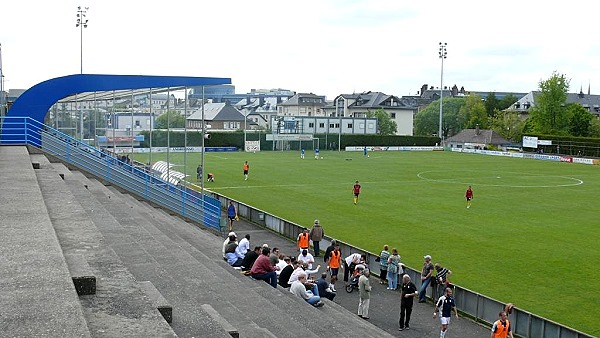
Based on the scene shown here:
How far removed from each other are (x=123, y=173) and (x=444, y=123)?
12179 centimetres

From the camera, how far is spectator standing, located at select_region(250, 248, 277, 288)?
14.2 m

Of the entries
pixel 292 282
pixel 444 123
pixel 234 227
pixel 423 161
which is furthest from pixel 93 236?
pixel 444 123

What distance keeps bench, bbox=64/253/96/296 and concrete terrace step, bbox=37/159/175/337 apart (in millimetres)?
85

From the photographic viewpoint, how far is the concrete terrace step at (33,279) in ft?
18.6

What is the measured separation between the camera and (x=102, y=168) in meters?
25.7

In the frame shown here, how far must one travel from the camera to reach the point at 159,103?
26906 millimetres

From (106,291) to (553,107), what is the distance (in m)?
101

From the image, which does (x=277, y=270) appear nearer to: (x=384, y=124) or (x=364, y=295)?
(x=364, y=295)

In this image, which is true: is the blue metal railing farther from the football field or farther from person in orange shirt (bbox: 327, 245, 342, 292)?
person in orange shirt (bbox: 327, 245, 342, 292)

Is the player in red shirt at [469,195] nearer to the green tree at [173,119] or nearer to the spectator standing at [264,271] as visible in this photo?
A: the green tree at [173,119]

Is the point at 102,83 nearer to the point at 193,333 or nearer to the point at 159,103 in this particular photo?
the point at 159,103

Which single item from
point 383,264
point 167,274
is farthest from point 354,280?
point 167,274

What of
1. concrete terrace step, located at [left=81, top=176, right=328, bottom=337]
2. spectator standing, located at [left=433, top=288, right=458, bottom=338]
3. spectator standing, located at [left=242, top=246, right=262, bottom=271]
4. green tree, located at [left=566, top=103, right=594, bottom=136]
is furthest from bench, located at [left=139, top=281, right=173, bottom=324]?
green tree, located at [left=566, top=103, right=594, bottom=136]

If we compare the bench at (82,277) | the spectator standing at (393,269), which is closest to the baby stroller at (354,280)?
the spectator standing at (393,269)
